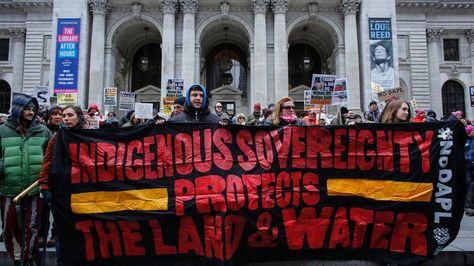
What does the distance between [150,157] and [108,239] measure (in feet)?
3.69

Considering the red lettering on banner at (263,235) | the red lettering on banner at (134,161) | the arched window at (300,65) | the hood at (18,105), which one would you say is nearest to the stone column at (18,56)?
the arched window at (300,65)

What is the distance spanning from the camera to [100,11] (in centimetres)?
2933

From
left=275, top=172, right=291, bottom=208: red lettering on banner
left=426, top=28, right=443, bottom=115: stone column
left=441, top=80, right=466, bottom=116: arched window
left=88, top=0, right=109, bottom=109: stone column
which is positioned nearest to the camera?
left=275, top=172, right=291, bottom=208: red lettering on banner

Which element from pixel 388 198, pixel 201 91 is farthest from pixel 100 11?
pixel 388 198

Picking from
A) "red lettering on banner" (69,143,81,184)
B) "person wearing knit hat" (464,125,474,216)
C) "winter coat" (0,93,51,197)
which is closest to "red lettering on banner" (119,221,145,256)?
"red lettering on banner" (69,143,81,184)

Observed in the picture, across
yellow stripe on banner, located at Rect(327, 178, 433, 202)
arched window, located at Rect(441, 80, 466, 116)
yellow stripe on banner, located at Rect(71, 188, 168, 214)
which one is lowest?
yellow stripe on banner, located at Rect(71, 188, 168, 214)

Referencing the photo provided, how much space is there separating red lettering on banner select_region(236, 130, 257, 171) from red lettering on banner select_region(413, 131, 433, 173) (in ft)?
7.04

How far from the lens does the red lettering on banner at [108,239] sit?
4.95m

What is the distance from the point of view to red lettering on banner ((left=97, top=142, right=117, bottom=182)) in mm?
5152

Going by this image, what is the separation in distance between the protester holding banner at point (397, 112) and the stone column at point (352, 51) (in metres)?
23.5

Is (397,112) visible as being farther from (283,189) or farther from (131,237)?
(131,237)

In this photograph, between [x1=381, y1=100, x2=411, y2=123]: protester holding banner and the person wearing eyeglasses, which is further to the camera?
the person wearing eyeglasses

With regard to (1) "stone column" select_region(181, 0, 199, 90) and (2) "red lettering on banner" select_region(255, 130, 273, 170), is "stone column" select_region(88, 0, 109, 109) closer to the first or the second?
(1) "stone column" select_region(181, 0, 199, 90)

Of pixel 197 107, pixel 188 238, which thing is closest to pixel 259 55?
pixel 197 107
